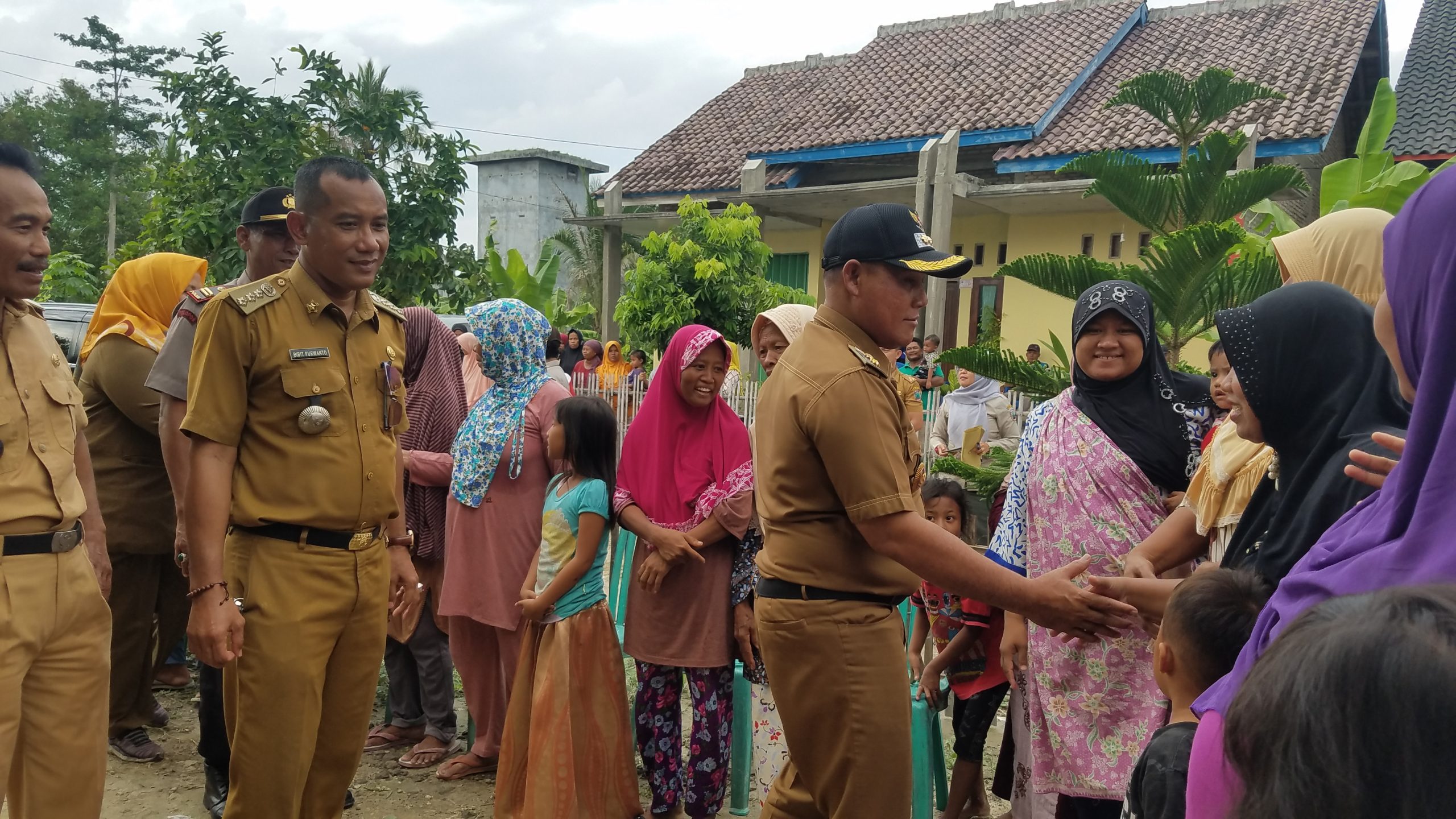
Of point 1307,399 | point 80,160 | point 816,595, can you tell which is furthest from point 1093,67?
point 80,160

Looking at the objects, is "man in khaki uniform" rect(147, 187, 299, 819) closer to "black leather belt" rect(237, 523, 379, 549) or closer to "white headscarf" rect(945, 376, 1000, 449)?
"black leather belt" rect(237, 523, 379, 549)

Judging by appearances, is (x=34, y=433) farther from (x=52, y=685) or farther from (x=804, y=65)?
(x=804, y=65)

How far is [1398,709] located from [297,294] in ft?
8.59

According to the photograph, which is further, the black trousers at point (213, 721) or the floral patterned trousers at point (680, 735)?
the floral patterned trousers at point (680, 735)

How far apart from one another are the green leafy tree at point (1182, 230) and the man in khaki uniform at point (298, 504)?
3304 mm

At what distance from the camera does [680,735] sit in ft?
11.7

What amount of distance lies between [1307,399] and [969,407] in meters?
6.62

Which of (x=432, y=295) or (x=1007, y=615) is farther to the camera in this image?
(x=432, y=295)

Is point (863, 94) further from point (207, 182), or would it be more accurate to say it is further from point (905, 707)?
point (905, 707)

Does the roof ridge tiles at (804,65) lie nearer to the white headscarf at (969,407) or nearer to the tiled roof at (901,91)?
the tiled roof at (901,91)

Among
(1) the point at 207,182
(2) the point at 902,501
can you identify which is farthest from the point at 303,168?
(1) the point at 207,182

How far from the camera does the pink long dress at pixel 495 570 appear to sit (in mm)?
3857

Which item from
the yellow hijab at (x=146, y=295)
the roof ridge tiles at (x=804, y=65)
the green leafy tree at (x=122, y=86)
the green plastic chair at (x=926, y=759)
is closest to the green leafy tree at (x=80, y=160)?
the green leafy tree at (x=122, y=86)

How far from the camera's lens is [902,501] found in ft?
7.63
